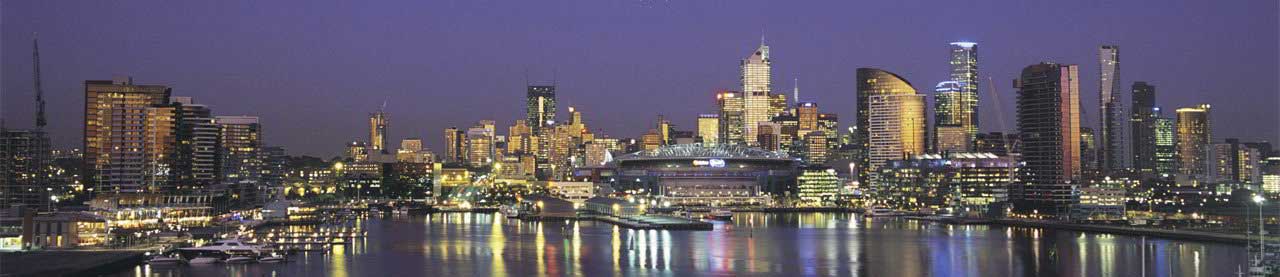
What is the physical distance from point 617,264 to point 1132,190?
241ft

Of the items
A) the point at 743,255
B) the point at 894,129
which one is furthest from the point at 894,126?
the point at 743,255

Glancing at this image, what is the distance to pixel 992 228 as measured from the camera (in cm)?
7625

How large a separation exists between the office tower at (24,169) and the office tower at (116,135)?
255 inches

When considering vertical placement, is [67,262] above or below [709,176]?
below

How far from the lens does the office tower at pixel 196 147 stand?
101 m

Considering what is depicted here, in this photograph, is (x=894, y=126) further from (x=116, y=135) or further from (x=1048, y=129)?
(x=116, y=135)

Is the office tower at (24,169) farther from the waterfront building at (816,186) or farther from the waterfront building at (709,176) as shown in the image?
the waterfront building at (816,186)

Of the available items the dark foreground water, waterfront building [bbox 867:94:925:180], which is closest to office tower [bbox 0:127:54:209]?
the dark foreground water

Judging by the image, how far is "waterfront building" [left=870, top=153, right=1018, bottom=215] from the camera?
108312mm

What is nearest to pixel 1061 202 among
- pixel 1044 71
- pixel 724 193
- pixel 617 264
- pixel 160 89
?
pixel 1044 71

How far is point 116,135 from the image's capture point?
9312cm

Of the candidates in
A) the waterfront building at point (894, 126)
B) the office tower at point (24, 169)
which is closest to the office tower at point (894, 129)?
the waterfront building at point (894, 126)

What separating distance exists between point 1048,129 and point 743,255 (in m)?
64.6

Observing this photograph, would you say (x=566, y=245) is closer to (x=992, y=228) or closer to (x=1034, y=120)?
(x=992, y=228)
